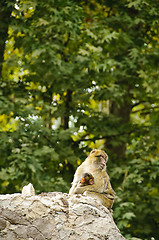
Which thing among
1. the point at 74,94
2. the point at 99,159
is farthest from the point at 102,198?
the point at 74,94

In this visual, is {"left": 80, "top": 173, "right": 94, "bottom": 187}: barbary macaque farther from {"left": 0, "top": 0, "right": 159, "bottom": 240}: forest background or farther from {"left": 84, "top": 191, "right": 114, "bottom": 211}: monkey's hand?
{"left": 0, "top": 0, "right": 159, "bottom": 240}: forest background

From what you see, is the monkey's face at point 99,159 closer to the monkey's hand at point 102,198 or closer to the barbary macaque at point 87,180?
the barbary macaque at point 87,180

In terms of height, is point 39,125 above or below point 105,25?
below

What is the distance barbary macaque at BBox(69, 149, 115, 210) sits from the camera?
15.2 ft

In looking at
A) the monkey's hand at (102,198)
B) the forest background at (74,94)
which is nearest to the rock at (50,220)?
the monkey's hand at (102,198)

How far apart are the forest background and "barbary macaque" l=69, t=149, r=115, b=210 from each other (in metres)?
2.75

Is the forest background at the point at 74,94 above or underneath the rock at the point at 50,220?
underneath

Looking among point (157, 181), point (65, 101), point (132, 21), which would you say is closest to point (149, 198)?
point (157, 181)

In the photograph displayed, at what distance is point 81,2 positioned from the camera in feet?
32.7

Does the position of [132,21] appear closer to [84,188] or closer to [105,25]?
[105,25]

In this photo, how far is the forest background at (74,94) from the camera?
308 inches

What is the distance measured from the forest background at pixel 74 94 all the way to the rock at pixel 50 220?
3246mm

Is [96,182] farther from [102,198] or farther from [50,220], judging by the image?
[50,220]

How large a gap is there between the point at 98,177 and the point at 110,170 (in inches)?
172
